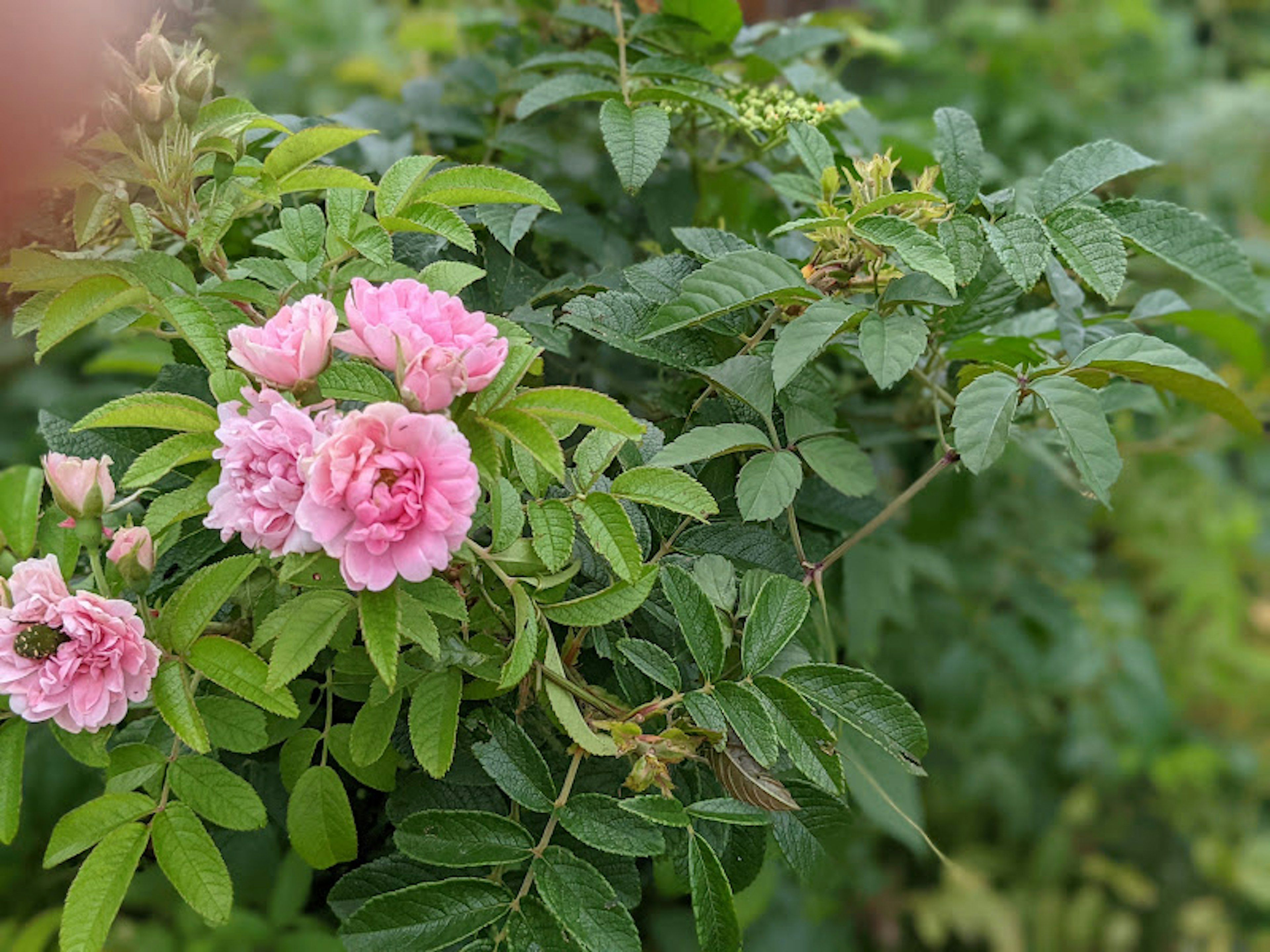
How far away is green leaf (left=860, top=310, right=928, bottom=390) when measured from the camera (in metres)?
0.47

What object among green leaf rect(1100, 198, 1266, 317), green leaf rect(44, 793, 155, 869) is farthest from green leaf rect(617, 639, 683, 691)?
green leaf rect(1100, 198, 1266, 317)

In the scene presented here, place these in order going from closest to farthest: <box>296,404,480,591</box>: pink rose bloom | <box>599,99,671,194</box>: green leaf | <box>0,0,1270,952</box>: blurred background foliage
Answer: <box>296,404,480,591</box>: pink rose bloom
<box>599,99,671,194</box>: green leaf
<box>0,0,1270,952</box>: blurred background foliage

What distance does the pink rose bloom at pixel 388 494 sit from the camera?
362 millimetres

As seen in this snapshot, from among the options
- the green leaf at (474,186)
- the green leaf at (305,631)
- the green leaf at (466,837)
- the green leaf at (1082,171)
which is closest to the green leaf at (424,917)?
the green leaf at (466,837)

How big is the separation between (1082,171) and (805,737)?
34 cm

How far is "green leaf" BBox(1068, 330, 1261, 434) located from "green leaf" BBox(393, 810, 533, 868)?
0.35m

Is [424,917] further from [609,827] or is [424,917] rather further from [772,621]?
[772,621]

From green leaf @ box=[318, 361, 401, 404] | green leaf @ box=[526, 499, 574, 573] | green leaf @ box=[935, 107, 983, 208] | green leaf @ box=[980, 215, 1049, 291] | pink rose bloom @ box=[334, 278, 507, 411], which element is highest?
green leaf @ box=[935, 107, 983, 208]

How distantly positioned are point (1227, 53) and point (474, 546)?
2629 mm

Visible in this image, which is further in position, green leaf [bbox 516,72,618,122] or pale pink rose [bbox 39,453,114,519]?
green leaf [bbox 516,72,618,122]

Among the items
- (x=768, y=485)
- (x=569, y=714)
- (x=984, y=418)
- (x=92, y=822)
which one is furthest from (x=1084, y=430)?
(x=92, y=822)

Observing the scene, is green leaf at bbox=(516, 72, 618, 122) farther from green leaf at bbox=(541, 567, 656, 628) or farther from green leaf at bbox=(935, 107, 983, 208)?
green leaf at bbox=(541, 567, 656, 628)

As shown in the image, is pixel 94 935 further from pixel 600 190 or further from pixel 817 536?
pixel 600 190

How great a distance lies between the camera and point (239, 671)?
438 millimetres
